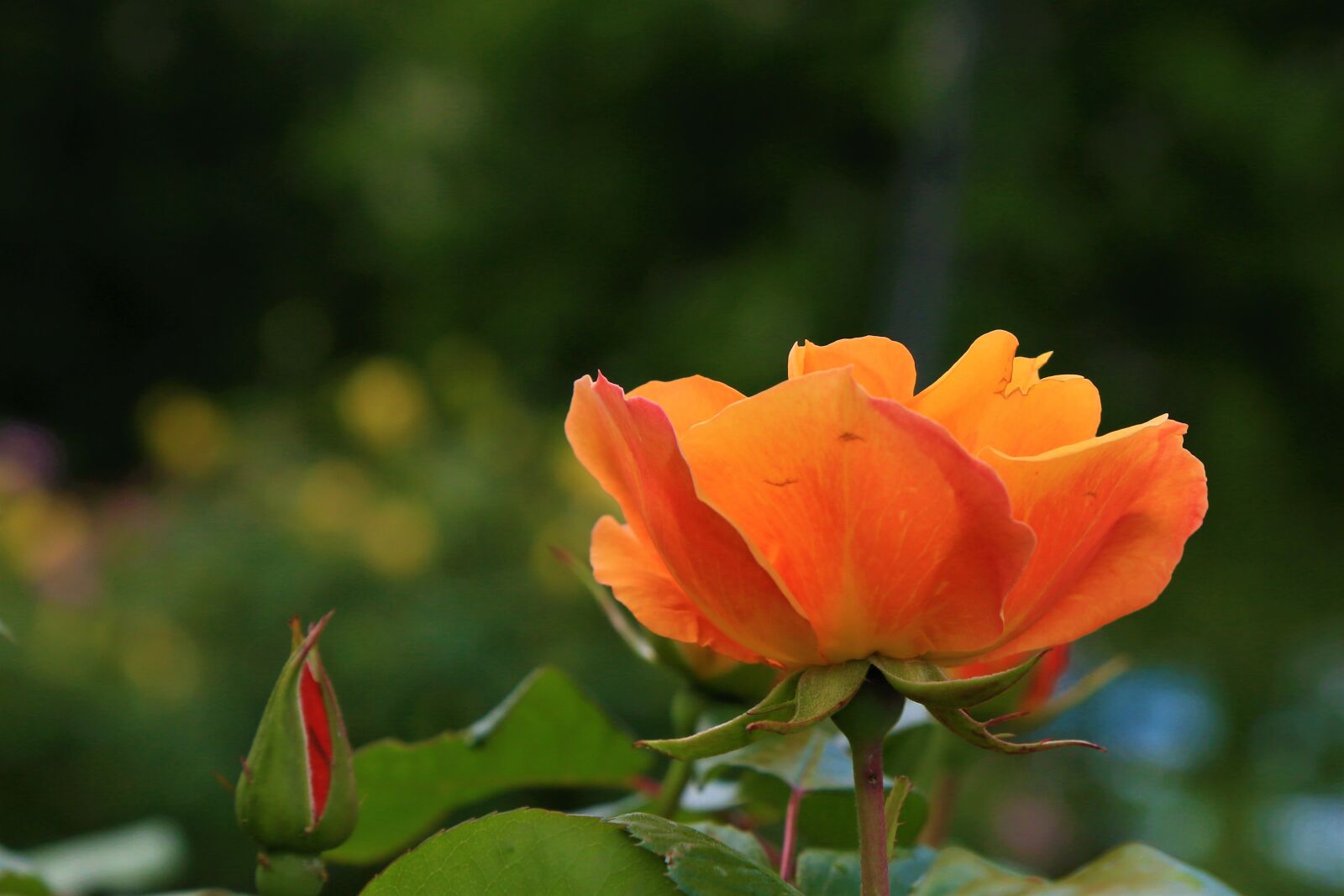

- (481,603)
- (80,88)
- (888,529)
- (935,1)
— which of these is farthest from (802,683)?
(80,88)

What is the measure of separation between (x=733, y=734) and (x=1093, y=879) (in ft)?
0.36

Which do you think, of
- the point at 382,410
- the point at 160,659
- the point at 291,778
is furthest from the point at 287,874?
the point at 382,410

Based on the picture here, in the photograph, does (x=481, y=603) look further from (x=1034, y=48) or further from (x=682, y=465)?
(x=1034, y=48)

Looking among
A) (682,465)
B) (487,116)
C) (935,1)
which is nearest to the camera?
(682,465)

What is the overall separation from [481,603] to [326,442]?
1057mm

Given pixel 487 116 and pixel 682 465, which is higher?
pixel 682 465

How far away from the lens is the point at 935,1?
381 cm

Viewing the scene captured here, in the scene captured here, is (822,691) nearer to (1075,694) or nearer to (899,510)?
(899,510)

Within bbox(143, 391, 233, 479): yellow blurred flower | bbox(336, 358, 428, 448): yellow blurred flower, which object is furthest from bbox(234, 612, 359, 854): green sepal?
bbox(143, 391, 233, 479): yellow blurred flower

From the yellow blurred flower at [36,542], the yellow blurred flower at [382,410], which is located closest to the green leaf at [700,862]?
the yellow blurred flower at [36,542]

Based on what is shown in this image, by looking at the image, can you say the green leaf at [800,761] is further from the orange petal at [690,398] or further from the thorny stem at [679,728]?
the orange petal at [690,398]

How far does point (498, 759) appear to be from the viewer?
475 mm

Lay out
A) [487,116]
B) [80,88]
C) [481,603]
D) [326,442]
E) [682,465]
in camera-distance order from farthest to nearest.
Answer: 1. [80,88]
2. [487,116]
3. [326,442]
4. [481,603]
5. [682,465]

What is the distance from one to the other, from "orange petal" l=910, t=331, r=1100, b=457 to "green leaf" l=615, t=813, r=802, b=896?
4.3 inches
